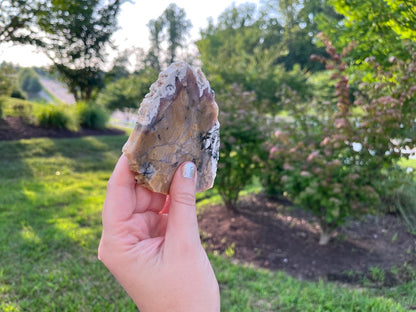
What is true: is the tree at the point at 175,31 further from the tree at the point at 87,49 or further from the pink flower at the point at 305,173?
the pink flower at the point at 305,173

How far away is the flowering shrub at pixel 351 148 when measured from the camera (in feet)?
12.3

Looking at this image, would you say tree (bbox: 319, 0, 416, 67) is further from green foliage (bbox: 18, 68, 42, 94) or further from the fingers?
green foliage (bbox: 18, 68, 42, 94)

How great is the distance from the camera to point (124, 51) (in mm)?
20562

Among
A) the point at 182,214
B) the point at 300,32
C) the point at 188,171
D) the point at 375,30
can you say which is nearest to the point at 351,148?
the point at 375,30

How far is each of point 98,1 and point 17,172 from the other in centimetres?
973

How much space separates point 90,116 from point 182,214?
1386 cm

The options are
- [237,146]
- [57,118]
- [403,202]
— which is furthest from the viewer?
[57,118]

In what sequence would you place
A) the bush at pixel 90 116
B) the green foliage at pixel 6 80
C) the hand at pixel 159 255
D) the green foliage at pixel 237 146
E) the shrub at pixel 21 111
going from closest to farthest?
the hand at pixel 159 255
the green foliage at pixel 237 146
the green foliage at pixel 6 80
the shrub at pixel 21 111
the bush at pixel 90 116

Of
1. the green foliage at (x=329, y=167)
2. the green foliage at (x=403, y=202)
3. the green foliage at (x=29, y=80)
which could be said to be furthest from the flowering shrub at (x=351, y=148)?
the green foliage at (x=29, y=80)

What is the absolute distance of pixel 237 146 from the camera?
5508mm

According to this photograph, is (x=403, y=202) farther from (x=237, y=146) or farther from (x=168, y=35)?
(x=168, y=35)

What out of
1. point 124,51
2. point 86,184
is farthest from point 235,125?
point 124,51

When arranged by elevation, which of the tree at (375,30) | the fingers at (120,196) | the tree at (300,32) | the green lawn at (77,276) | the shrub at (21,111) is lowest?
the green lawn at (77,276)

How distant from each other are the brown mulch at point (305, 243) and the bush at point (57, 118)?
27.9 ft
